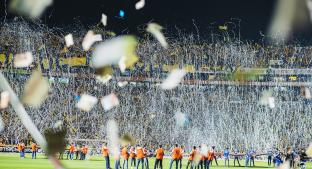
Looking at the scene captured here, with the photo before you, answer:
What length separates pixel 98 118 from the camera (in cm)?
6159

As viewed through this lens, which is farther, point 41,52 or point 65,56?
point 65,56

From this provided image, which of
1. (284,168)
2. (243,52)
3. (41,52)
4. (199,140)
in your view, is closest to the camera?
(284,168)

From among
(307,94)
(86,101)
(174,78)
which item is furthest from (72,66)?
(86,101)

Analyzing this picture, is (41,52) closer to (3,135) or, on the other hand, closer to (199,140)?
(3,135)

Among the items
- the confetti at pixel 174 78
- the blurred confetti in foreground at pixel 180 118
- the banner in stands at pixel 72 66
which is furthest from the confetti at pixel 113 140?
the banner in stands at pixel 72 66

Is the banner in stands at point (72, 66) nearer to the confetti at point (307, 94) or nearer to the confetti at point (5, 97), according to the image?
the confetti at point (307, 94)

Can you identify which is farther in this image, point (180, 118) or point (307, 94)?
point (307, 94)

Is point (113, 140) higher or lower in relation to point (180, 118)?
lower

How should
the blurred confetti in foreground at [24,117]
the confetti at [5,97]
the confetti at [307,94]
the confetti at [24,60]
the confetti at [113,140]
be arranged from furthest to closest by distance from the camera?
the confetti at [307,94] < the confetti at [24,60] < the confetti at [113,140] < the confetti at [5,97] < the blurred confetti in foreground at [24,117]

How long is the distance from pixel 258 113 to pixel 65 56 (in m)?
30.7

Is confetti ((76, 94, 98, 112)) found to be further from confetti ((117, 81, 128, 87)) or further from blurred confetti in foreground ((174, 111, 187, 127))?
blurred confetti in foreground ((174, 111, 187, 127))

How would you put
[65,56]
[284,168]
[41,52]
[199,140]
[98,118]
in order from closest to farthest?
[284,168] → [199,140] → [98,118] → [41,52] → [65,56]

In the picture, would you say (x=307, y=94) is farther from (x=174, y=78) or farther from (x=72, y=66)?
(x=174, y=78)

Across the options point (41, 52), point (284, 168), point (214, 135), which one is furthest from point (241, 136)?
point (284, 168)
